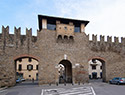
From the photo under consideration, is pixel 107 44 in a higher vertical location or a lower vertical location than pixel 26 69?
higher

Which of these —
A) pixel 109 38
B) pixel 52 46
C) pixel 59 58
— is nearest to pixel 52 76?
pixel 59 58

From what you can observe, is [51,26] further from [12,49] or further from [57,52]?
[12,49]

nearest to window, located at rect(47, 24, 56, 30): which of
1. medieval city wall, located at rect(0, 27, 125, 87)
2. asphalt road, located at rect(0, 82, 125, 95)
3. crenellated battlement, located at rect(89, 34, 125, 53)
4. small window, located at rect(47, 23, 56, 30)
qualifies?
small window, located at rect(47, 23, 56, 30)

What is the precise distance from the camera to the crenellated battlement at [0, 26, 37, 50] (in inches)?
632

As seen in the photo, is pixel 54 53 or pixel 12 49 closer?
pixel 12 49

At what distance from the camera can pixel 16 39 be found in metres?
16.6

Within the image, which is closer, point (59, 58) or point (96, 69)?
point (59, 58)

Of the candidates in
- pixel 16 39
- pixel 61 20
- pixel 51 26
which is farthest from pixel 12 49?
pixel 61 20

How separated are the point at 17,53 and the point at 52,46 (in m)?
4.99

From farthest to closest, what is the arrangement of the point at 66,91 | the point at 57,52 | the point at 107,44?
the point at 107,44, the point at 57,52, the point at 66,91

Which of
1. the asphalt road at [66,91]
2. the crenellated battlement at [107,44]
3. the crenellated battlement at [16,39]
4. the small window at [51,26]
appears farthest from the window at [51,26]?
the asphalt road at [66,91]

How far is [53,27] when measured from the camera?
734 inches

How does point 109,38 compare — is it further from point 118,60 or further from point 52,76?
point 52,76

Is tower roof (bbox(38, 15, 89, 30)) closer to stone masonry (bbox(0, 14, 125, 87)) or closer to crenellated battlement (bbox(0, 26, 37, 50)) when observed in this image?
stone masonry (bbox(0, 14, 125, 87))
